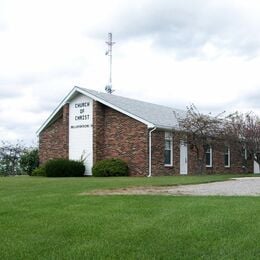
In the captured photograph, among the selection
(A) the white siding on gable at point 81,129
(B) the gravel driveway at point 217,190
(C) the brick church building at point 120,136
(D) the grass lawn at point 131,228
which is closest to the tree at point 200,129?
(C) the brick church building at point 120,136

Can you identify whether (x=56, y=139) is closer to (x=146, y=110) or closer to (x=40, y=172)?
(x=40, y=172)

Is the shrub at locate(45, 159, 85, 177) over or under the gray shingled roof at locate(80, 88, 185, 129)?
under

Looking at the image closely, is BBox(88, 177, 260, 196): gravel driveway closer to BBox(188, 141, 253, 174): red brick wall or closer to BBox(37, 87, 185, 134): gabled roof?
BBox(37, 87, 185, 134): gabled roof

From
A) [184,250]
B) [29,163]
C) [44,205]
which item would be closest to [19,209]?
[44,205]

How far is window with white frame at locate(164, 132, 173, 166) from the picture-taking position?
96.5 ft

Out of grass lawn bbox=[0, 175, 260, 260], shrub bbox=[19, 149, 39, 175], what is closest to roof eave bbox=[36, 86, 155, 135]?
shrub bbox=[19, 149, 39, 175]

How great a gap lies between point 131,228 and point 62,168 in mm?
22281

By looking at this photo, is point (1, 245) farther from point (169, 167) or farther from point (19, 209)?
point (169, 167)

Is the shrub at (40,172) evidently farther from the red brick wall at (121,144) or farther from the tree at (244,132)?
the tree at (244,132)

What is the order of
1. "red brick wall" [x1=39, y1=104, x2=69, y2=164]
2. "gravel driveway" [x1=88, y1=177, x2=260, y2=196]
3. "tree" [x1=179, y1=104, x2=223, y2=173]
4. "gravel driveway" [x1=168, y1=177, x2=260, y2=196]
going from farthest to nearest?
"red brick wall" [x1=39, y1=104, x2=69, y2=164] → "tree" [x1=179, y1=104, x2=223, y2=173] → "gravel driveway" [x1=168, y1=177, x2=260, y2=196] → "gravel driveway" [x1=88, y1=177, x2=260, y2=196]

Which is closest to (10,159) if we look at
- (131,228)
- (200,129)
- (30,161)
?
(30,161)

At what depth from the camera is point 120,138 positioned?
97.7ft

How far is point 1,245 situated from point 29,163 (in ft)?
98.0

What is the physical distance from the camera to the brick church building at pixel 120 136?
28578 mm
